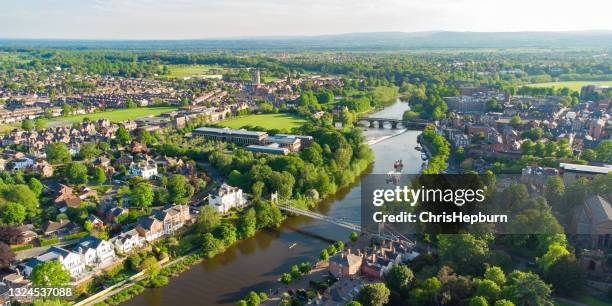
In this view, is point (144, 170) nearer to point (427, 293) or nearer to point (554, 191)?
point (427, 293)

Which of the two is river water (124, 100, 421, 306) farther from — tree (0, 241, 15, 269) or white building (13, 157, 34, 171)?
A: white building (13, 157, 34, 171)

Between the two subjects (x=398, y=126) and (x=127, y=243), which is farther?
(x=398, y=126)

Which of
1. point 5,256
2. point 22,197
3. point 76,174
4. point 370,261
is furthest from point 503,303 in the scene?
point 76,174

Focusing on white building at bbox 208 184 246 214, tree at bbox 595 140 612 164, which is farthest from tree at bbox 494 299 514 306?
tree at bbox 595 140 612 164

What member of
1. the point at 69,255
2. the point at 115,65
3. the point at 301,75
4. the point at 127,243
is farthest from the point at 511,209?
the point at 115,65

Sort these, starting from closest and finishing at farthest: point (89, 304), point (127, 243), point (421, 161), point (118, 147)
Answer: point (89, 304)
point (127, 243)
point (421, 161)
point (118, 147)

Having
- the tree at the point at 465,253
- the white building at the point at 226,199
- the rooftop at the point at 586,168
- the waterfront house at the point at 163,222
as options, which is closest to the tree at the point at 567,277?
the tree at the point at 465,253

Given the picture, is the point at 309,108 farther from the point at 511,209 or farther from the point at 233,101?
the point at 511,209
